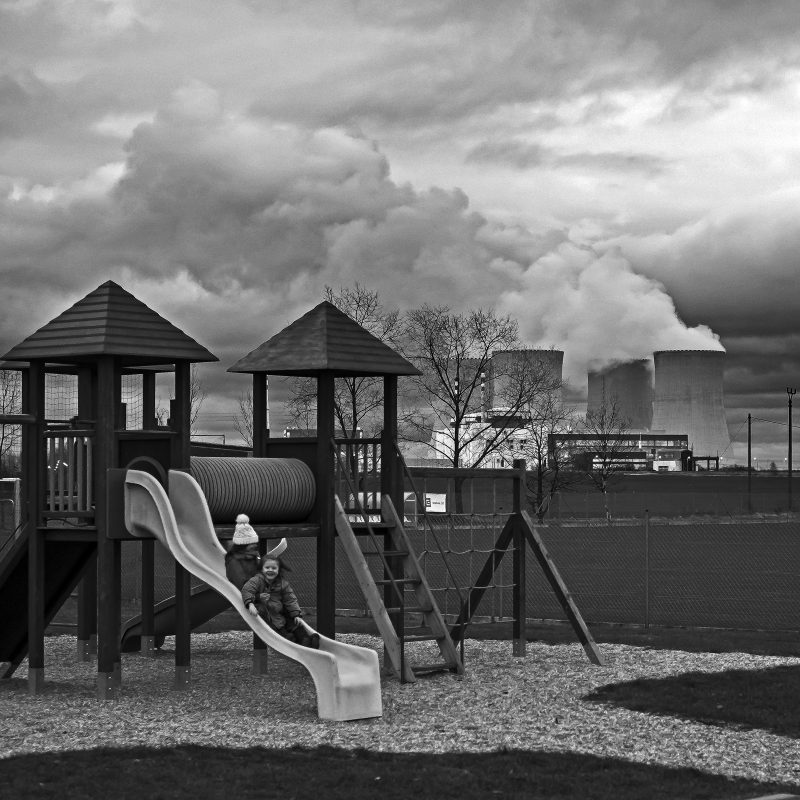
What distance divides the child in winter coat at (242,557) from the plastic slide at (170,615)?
3.30 meters

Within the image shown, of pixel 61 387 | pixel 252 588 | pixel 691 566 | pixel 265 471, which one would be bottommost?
pixel 691 566

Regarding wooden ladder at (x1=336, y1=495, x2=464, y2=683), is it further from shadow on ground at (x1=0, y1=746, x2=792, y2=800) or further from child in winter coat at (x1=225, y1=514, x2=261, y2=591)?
shadow on ground at (x1=0, y1=746, x2=792, y2=800)

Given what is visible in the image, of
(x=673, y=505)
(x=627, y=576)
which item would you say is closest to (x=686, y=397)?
(x=673, y=505)

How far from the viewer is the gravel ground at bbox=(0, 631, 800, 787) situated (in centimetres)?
1003

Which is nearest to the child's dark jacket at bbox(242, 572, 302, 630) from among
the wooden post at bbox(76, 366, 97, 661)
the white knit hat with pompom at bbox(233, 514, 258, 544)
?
the white knit hat with pompom at bbox(233, 514, 258, 544)

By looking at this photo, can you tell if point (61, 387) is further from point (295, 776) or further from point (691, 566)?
point (691, 566)

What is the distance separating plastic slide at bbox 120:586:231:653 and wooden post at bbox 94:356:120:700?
277cm

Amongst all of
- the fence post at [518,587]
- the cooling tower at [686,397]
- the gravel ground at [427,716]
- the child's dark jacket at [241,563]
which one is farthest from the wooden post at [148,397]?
the cooling tower at [686,397]

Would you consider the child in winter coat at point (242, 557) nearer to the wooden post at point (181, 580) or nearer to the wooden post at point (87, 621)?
the wooden post at point (181, 580)

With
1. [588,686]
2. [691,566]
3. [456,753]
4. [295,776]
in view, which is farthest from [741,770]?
[691,566]

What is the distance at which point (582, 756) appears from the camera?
379 inches

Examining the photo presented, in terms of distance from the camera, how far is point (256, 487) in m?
13.9

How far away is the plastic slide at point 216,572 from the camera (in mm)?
11141

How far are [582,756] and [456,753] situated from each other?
94 cm
